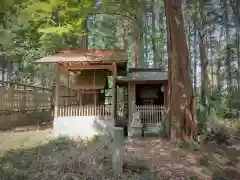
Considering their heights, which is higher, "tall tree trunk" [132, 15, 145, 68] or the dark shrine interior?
"tall tree trunk" [132, 15, 145, 68]

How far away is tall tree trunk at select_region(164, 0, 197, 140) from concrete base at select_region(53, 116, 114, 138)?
131 inches

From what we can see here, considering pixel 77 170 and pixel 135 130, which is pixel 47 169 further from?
pixel 135 130

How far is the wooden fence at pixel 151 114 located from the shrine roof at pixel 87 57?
8.30 ft

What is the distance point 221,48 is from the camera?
89.0ft

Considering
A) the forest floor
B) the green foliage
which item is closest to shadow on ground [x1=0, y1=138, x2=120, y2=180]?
the forest floor

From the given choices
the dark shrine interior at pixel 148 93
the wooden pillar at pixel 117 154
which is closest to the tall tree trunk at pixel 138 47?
the dark shrine interior at pixel 148 93

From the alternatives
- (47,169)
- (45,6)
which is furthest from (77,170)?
(45,6)

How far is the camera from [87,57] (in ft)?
34.2

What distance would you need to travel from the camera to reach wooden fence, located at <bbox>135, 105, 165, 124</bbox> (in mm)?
10945

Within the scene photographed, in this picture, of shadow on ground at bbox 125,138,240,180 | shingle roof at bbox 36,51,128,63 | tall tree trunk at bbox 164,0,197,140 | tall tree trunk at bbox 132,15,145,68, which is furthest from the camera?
tall tree trunk at bbox 132,15,145,68

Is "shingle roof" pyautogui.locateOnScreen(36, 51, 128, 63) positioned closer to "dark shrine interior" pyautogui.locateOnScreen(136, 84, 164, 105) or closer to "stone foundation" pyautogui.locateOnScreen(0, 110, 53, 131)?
"dark shrine interior" pyautogui.locateOnScreen(136, 84, 164, 105)

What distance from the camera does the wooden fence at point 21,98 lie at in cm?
1145

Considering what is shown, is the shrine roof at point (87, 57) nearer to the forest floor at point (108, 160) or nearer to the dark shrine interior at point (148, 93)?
the dark shrine interior at point (148, 93)

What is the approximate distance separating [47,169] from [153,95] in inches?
311
